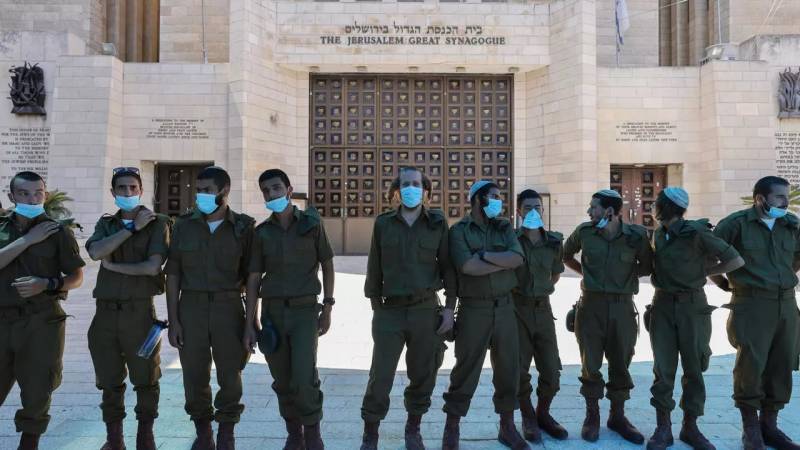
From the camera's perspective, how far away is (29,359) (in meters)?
3.21

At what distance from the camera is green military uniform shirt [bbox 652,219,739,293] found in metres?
3.60

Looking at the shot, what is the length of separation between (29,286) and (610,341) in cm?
373

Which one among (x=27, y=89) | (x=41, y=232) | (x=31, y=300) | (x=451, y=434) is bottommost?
(x=451, y=434)

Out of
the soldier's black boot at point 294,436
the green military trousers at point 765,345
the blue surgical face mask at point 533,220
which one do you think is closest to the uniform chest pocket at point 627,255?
the blue surgical face mask at point 533,220

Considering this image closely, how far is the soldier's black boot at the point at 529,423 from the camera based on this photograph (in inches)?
146

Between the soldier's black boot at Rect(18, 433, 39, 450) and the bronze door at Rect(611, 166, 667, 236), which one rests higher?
the bronze door at Rect(611, 166, 667, 236)

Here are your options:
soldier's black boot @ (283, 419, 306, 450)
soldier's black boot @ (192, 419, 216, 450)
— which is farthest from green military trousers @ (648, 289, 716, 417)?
soldier's black boot @ (192, 419, 216, 450)

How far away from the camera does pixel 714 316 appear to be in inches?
299

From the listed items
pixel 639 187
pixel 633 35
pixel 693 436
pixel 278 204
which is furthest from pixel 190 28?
pixel 693 436

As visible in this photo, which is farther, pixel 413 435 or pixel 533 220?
pixel 533 220

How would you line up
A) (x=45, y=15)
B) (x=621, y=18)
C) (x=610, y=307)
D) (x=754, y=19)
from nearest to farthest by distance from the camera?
(x=610, y=307), (x=621, y=18), (x=45, y=15), (x=754, y=19)

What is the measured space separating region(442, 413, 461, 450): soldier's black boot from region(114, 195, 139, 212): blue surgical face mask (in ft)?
8.15

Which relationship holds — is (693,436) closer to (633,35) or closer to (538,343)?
(538,343)

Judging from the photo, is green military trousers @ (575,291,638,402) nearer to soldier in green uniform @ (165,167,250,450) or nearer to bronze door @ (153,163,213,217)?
soldier in green uniform @ (165,167,250,450)
